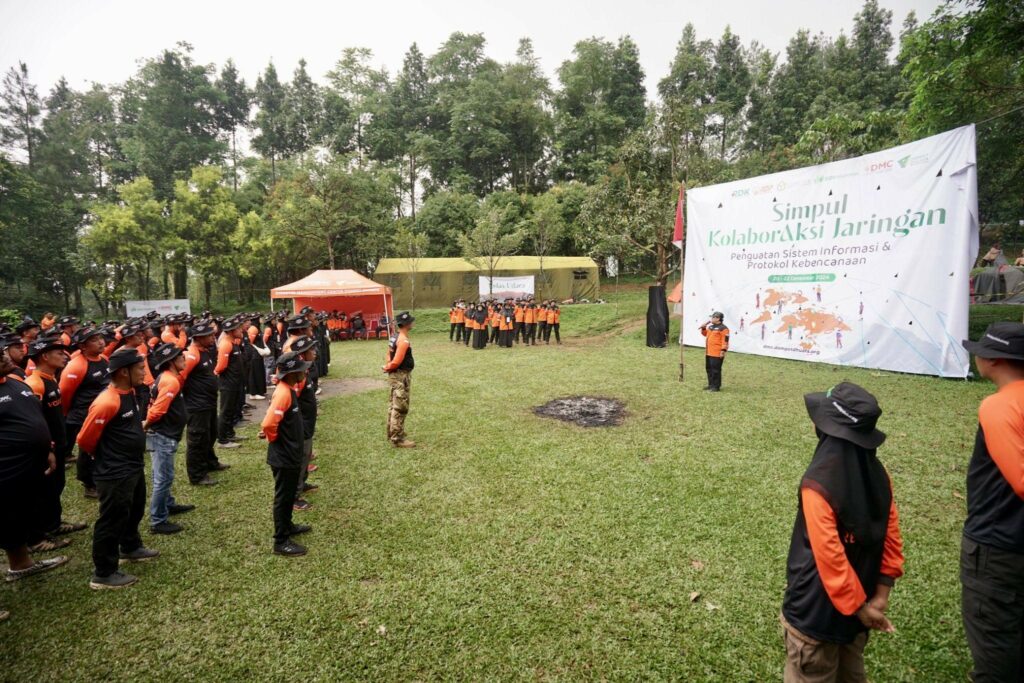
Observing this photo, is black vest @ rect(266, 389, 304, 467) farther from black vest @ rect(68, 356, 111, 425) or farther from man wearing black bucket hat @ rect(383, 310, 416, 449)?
black vest @ rect(68, 356, 111, 425)

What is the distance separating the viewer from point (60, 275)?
2800cm

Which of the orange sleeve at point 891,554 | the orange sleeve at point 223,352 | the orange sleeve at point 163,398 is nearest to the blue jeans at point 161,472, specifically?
the orange sleeve at point 163,398

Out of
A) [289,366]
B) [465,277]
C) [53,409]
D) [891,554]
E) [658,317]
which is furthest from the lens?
[465,277]

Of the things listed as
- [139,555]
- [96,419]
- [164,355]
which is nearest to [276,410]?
[96,419]

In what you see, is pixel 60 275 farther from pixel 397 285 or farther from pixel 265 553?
pixel 265 553

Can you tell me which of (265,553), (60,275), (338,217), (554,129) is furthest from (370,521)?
(554,129)

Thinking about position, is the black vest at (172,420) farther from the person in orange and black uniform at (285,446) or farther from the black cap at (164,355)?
the person in orange and black uniform at (285,446)

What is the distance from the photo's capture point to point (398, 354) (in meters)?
6.89

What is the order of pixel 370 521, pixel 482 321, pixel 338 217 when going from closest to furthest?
pixel 370 521
pixel 482 321
pixel 338 217

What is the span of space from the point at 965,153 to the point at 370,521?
13.2m

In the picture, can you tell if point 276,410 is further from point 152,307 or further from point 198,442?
point 152,307

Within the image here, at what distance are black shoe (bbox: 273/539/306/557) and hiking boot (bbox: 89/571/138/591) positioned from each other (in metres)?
1.08

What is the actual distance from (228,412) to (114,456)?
3.82 meters

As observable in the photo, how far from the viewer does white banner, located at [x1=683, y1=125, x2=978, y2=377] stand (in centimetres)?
989
